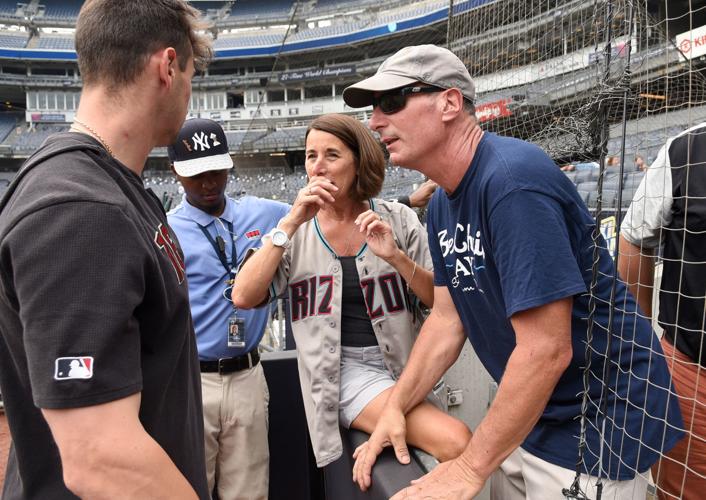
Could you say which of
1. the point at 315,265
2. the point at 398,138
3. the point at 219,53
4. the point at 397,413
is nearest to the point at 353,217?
the point at 315,265

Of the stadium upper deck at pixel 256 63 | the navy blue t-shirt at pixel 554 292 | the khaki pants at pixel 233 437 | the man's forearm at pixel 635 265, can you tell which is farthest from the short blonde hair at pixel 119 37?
the stadium upper deck at pixel 256 63

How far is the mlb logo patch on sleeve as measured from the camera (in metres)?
0.78

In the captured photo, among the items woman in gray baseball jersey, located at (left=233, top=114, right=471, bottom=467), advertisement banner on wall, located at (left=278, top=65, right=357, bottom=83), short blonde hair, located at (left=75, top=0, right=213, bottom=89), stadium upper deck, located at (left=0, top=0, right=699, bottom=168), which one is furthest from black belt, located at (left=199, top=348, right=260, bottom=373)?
advertisement banner on wall, located at (left=278, top=65, right=357, bottom=83)

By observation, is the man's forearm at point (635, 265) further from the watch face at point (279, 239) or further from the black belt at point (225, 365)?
the black belt at point (225, 365)

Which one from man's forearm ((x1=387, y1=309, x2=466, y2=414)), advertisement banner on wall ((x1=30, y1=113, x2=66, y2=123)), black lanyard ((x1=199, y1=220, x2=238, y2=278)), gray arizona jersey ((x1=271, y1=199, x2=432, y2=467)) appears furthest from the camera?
advertisement banner on wall ((x1=30, y1=113, x2=66, y2=123))

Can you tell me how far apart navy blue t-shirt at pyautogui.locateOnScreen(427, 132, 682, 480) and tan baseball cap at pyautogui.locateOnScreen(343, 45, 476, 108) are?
0.20 m

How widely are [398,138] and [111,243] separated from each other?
0.84 metres

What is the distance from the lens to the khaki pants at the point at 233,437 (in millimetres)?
2193

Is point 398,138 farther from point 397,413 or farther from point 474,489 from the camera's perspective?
point 474,489

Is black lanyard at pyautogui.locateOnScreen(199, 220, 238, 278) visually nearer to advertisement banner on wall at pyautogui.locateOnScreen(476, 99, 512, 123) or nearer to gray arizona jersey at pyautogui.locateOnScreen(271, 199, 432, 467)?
gray arizona jersey at pyautogui.locateOnScreen(271, 199, 432, 467)

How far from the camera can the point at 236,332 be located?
2250 mm

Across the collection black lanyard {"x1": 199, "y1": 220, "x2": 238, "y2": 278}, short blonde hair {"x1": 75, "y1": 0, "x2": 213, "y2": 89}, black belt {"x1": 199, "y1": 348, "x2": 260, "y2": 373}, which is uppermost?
short blonde hair {"x1": 75, "y1": 0, "x2": 213, "y2": 89}

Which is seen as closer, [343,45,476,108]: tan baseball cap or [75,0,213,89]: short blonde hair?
[75,0,213,89]: short blonde hair

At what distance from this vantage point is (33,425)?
98cm
